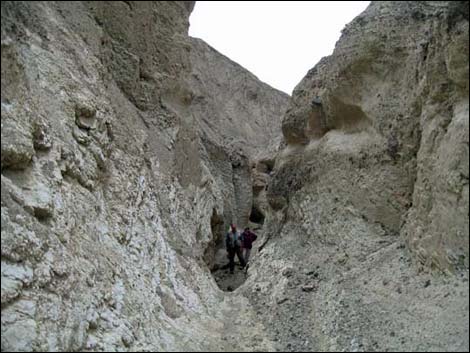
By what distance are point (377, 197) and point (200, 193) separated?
4581 mm

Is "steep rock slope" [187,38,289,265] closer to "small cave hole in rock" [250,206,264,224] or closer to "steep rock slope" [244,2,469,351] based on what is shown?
"small cave hole in rock" [250,206,264,224]

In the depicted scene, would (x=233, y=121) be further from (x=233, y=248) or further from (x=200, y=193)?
(x=200, y=193)

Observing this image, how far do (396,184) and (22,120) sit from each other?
5.51 metres

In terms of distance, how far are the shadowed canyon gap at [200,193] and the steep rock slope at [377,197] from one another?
0.03 m

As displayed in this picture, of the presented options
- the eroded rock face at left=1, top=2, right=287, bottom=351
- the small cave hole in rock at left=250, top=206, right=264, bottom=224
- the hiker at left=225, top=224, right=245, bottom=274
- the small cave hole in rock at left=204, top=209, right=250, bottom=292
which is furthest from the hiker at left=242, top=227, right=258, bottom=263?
the small cave hole in rock at left=250, top=206, right=264, bottom=224

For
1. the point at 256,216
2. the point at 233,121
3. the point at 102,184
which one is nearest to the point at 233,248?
the point at 102,184

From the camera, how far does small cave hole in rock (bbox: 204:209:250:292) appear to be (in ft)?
39.3

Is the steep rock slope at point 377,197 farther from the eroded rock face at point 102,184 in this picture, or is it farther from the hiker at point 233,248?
the hiker at point 233,248

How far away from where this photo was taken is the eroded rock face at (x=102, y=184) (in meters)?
4.91

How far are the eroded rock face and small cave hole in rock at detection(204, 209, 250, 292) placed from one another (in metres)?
1.23

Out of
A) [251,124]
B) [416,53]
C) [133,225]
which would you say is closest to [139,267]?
[133,225]

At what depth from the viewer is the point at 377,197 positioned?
323 inches

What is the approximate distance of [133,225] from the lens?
7.15 m

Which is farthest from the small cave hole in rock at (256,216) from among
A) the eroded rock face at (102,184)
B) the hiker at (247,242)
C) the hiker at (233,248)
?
the eroded rock face at (102,184)
